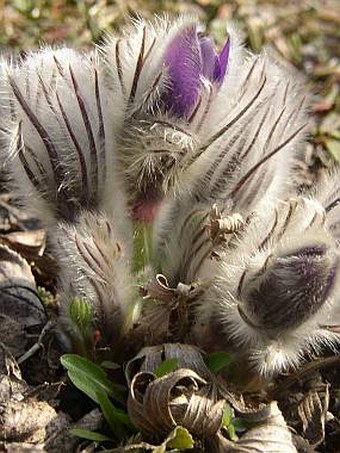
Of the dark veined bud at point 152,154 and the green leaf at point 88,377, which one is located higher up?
the dark veined bud at point 152,154

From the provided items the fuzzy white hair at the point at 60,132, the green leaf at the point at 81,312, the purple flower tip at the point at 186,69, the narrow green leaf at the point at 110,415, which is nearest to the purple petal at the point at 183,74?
the purple flower tip at the point at 186,69

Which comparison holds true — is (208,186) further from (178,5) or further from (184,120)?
(178,5)

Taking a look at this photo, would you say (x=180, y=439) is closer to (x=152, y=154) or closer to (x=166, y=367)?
(x=166, y=367)

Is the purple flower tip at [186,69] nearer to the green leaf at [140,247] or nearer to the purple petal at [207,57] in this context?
the purple petal at [207,57]

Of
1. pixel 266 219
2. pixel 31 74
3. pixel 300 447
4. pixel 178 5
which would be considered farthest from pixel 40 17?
pixel 300 447

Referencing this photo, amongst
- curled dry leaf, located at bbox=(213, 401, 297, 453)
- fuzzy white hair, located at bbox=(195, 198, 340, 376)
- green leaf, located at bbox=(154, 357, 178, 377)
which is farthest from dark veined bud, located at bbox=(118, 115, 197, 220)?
curled dry leaf, located at bbox=(213, 401, 297, 453)
